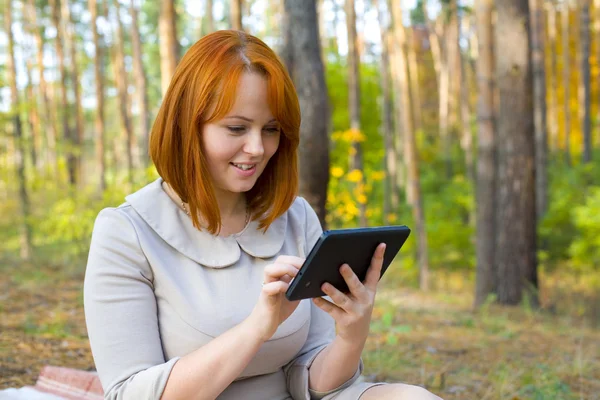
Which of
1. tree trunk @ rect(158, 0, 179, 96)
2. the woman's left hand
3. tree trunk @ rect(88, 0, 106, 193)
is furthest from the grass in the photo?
tree trunk @ rect(88, 0, 106, 193)

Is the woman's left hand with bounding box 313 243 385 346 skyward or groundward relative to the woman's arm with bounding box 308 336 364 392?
skyward

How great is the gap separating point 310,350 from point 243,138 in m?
0.73

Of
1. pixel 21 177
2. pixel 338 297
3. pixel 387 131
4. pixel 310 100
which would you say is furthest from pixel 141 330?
pixel 387 131

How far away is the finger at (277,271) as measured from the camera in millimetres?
1623

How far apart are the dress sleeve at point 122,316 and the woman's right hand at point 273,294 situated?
25 centimetres

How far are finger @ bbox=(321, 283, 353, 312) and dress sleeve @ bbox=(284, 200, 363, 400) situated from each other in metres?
0.40

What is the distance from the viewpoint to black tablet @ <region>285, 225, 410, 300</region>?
156 cm

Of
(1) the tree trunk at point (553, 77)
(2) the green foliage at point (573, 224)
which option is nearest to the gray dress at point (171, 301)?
(2) the green foliage at point (573, 224)

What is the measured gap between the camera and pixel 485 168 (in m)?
8.32

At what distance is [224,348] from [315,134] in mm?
3436

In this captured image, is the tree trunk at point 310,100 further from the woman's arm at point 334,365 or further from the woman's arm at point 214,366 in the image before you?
the woman's arm at point 214,366

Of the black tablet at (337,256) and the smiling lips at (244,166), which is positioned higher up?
the smiling lips at (244,166)

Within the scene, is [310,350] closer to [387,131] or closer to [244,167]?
[244,167]

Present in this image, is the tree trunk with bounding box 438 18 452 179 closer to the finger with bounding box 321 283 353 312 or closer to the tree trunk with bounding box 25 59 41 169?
the tree trunk with bounding box 25 59 41 169
